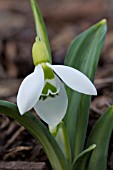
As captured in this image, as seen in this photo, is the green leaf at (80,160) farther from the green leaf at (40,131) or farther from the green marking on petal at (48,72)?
the green marking on petal at (48,72)

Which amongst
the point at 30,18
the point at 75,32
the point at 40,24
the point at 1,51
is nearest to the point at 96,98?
the point at 40,24

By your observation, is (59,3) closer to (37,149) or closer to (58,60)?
(58,60)

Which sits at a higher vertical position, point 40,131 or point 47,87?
point 47,87

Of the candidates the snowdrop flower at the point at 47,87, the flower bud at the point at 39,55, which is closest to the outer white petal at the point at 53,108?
the snowdrop flower at the point at 47,87

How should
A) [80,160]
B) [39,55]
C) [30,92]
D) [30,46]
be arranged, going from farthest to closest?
[30,46] → [80,160] → [39,55] → [30,92]

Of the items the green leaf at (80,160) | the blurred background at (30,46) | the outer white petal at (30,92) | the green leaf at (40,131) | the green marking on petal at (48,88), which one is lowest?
the blurred background at (30,46)

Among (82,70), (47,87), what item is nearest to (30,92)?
(47,87)

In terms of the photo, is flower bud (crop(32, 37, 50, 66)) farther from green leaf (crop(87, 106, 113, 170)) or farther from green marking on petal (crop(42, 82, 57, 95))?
green leaf (crop(87, 106, 113, 170))

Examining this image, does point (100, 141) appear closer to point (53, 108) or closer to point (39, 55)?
point (53, 108)
